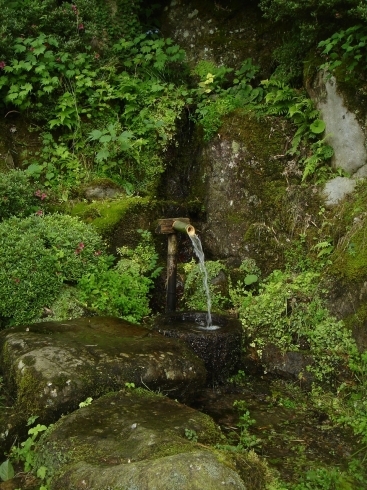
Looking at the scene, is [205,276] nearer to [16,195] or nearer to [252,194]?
[252,194]

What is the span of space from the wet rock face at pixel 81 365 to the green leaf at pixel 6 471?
450mm

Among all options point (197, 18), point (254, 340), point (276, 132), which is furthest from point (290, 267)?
point (197, 18)

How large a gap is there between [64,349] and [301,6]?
531cm

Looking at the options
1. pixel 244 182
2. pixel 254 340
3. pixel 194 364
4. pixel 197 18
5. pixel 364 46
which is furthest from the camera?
pixel 197 18

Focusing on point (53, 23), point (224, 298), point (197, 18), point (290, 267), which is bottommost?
point (224, 298)

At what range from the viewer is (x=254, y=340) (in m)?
6.45

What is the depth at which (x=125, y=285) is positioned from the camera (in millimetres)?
7121

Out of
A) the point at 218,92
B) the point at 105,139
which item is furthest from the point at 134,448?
the point at 218,92

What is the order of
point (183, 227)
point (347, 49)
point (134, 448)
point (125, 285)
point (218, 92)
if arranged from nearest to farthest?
point (134, 448) < point (347, 49) < point (183, 227) < point (125, 285) < point (218, 92)

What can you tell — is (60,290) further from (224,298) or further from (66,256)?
(224,298)

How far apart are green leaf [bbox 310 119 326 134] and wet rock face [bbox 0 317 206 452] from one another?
12.7ft

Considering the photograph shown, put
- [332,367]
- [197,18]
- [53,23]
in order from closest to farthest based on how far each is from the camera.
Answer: [332,367] → [53,23] → [197,18]

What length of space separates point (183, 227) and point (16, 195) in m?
2.51

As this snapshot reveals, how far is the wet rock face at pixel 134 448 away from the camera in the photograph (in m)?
3.10
